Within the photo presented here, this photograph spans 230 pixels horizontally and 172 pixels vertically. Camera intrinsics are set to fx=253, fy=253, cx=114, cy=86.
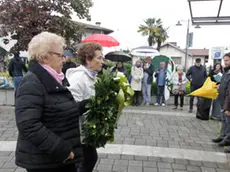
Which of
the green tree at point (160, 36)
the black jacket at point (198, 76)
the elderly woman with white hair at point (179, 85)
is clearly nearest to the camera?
the black jacket at point (198, 76)

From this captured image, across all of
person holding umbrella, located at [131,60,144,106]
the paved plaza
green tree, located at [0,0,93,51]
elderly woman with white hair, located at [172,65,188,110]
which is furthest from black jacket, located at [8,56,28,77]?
elderly woman with white hair, located at [172,65,188,110]

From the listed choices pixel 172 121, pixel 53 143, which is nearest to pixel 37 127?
pixel 53 143

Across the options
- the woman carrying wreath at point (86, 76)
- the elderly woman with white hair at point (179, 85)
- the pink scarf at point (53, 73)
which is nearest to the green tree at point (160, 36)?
the elderly woman with white hair at point (179, 85)

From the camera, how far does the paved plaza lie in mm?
3851

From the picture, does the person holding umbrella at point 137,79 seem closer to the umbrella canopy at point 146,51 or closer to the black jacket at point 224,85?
the umbrella canopy at point 146,51

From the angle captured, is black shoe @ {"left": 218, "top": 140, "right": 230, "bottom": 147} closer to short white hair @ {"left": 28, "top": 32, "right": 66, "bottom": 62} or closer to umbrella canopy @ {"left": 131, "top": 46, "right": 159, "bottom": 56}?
short white hair @ {"left": 28, "top": 32, "right": 66, "bottom": 62}

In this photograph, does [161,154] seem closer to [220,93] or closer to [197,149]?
[197,149]

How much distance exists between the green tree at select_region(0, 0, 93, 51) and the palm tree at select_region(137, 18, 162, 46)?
4548cm

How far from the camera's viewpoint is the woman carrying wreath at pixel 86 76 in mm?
2469

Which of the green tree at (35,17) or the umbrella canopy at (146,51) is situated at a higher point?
the green tree at (35,17)

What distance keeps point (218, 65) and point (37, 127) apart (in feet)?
23.6

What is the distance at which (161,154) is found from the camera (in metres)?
4.39

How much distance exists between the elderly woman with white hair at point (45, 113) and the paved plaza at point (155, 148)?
1.90 meters

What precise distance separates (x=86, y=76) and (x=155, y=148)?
268cm
